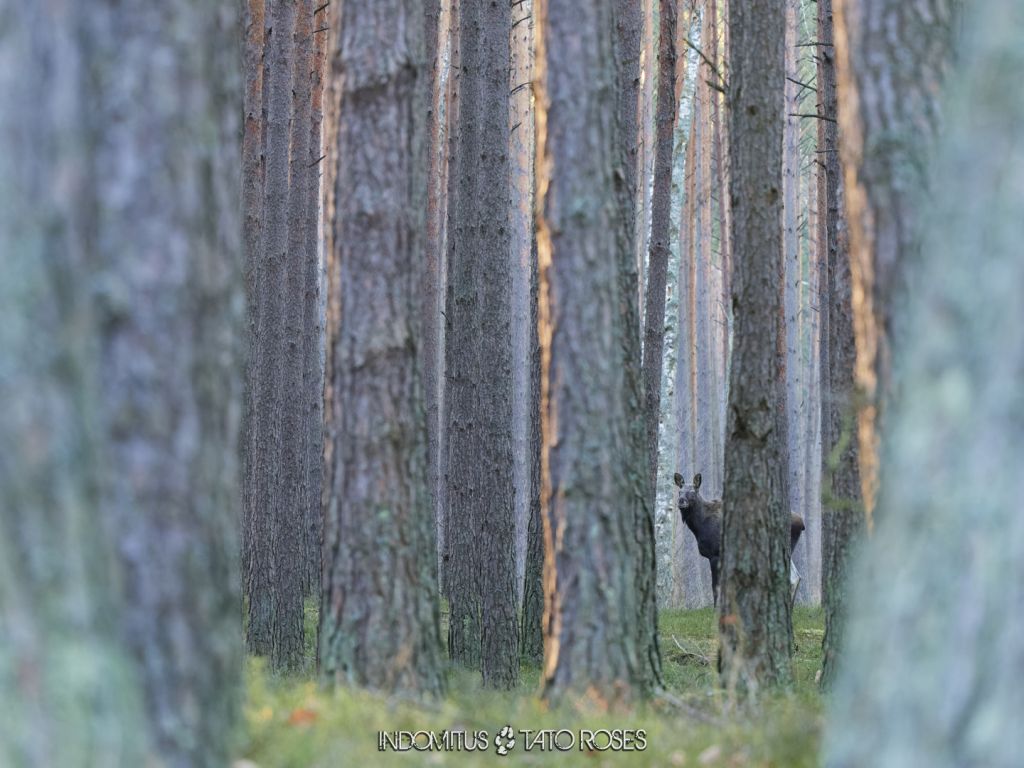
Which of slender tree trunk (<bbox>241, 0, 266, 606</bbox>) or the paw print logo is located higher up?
slender tree trunk (<bbox>241, 0, 266, 606</bbox>)

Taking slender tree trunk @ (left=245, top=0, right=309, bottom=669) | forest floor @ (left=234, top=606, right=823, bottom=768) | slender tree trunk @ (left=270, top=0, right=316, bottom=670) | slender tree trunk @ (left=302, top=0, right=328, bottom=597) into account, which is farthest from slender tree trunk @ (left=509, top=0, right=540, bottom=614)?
forest floor @ (left=234, top=606, right=823, bottom=768)

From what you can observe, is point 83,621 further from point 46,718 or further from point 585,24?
point 585,24

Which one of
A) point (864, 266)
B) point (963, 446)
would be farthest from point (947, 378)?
point (864, 266)

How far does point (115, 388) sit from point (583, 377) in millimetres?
3445

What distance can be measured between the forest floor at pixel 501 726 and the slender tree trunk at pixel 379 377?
0.36m

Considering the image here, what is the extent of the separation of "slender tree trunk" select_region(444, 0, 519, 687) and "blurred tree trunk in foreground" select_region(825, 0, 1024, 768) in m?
9.13

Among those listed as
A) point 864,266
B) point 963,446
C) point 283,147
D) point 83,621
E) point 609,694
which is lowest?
point 609,694

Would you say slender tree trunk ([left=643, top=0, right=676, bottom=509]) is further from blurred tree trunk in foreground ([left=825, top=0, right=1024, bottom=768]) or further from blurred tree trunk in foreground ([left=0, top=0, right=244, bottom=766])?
blurred tree trunk in foreground ([left=825, top=0, right=1024, bottom=768])

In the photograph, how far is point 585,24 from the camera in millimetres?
6570

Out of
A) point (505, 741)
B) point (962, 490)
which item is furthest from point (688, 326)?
point (962, 490)

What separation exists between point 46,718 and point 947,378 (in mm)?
2208

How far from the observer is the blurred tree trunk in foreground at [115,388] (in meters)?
2.83

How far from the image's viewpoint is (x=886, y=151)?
190 inches

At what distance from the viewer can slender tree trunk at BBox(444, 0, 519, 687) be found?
11.9 m
